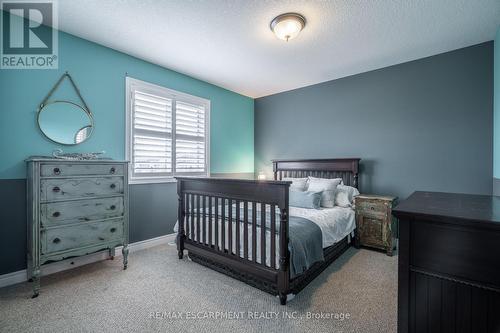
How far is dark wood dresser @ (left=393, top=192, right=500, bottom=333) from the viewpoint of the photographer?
900mm

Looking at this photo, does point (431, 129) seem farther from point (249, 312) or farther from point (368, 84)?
point (249, 312)

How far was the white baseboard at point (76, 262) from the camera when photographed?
221 centimetres

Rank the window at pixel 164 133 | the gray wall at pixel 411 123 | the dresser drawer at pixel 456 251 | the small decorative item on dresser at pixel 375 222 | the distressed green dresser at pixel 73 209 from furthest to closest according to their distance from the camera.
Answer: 1. the window at pixel 164 133
2. the small decorative item on dresser at pixel 375 222
3. the gray wall at pixel 411 123
4. the distressed green dresser at pixel 73 209
5. the dresser drawer at pixel 456 251

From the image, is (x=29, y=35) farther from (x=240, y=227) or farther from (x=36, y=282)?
(x=240, y=227)

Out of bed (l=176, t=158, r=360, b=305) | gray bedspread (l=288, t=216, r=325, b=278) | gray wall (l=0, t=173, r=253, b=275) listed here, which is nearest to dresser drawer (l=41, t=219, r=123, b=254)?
gray wall (l=0, t=173, r=253, b=275)

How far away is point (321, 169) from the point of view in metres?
3.90

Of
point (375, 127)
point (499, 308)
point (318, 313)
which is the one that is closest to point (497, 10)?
point (375, 127)

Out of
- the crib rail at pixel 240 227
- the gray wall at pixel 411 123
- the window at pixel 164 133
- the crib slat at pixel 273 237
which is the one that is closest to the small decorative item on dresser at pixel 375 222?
the gray wall at pixel 411 123

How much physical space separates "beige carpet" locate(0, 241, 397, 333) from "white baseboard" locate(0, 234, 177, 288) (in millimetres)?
84

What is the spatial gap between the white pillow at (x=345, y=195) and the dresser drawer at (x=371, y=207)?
0.13m

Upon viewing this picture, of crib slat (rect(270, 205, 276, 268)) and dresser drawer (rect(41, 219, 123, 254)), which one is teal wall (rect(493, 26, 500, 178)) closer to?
crib slat (rect(270, 205, 276, 268))

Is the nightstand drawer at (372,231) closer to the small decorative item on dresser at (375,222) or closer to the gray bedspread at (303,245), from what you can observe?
the small decorative item on dresser at (375,222)

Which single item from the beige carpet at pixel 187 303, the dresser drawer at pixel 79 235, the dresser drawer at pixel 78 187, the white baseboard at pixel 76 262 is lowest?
the beige carpet at pixel 187 303

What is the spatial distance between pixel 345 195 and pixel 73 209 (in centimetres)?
335
